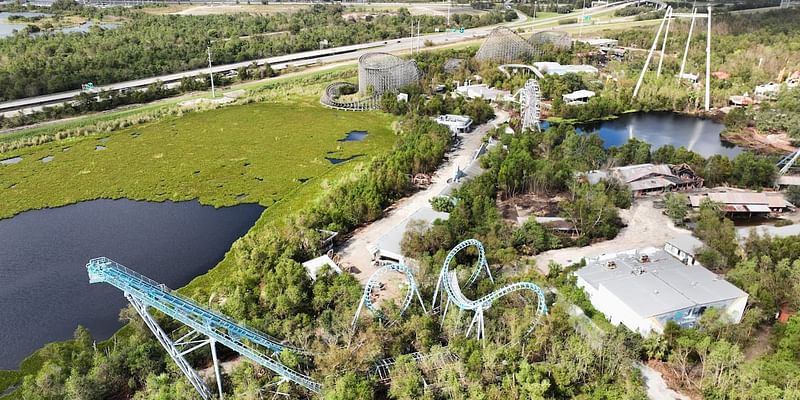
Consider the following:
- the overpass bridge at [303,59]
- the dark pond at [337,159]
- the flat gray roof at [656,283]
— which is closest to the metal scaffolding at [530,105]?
the dark pond at [337,159]

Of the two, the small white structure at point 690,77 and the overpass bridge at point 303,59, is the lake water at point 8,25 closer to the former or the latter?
the overpass bridge at point 303,59

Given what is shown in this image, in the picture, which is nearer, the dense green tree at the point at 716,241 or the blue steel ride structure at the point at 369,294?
the blue steel ride structure at the point at 369,294

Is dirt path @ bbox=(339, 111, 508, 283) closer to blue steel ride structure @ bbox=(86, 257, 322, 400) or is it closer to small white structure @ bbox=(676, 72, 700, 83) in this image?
blue steel ride structure @ bbox=(86, 257, 322, 400)

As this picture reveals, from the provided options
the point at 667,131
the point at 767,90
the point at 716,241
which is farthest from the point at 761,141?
the point at 716,241

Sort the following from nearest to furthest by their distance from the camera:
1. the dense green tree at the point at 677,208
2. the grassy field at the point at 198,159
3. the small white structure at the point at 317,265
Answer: the small white structure at the point at 317,265, the dense green tree at the point at 677,208, the grassy field at the point at 198,159

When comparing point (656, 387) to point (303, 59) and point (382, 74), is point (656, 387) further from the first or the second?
point (303, 59)

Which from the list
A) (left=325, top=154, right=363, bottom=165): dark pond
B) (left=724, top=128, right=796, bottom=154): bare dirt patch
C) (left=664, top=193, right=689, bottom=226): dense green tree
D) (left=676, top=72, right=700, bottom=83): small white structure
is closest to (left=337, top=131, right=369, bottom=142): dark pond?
(left=325, top=154, right=363, bottom=165): dark pond
